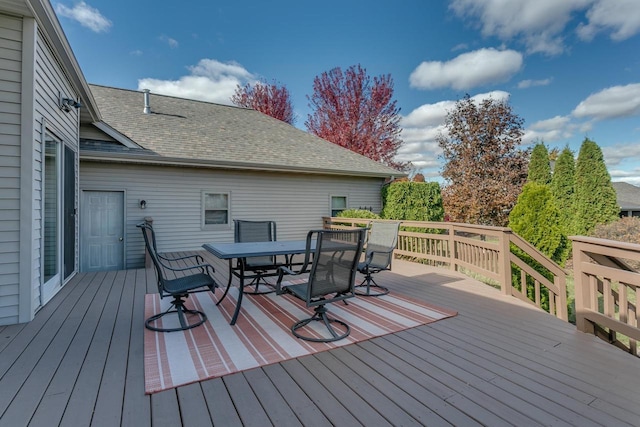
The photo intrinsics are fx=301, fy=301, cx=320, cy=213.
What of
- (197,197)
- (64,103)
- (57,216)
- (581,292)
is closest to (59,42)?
(64,103)

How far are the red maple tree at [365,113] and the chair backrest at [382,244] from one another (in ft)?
47.1

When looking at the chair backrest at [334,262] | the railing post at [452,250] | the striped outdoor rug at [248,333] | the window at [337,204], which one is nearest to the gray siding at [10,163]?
the striped outdoor rug at [248,333]

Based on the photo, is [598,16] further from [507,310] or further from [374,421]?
→ [374,421]

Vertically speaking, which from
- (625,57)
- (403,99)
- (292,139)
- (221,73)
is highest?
(221,73)

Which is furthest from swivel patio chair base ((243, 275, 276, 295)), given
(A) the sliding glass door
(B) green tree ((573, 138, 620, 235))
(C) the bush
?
(B) green tree ((573, 138, 620, 235))

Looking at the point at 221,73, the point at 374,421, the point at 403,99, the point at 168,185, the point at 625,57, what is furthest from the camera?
the point at 221,73

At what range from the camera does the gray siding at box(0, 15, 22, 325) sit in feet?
10.3

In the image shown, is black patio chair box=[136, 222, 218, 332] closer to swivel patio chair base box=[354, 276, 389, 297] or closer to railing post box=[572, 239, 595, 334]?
swivel patio chair base box=[354, 276, 389, 297]

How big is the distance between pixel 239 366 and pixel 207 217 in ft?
21.4

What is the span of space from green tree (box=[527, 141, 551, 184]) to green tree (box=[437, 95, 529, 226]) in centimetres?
224

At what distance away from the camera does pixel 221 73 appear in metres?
20.3

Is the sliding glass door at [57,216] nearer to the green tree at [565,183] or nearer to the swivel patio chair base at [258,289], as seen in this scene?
the swivel patio chair base at [258,289]

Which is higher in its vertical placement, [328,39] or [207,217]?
[328,39]

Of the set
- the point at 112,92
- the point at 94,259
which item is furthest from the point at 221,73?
the point at 94,259
